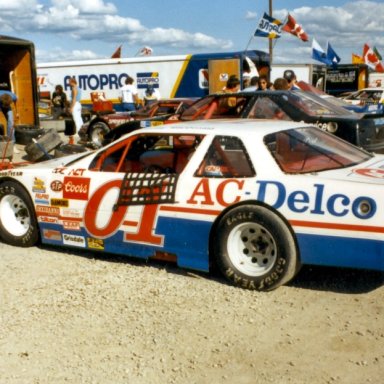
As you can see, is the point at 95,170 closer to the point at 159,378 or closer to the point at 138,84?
the point at 159,378

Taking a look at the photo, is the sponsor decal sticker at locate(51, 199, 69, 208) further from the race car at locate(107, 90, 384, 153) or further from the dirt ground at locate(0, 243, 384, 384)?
the race car at locate(107, 90, 384, 153)

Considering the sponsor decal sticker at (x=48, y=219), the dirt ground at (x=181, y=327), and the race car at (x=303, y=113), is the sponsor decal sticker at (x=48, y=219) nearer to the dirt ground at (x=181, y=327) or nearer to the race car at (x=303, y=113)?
the dirt ground at (x=181, y=327)

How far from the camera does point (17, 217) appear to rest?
6.01m

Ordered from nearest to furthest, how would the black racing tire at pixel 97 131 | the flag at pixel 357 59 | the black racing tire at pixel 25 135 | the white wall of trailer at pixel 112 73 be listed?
the black racing tire at pixel 25 135
the black racing tire at pixel 97 131
the white wall of trailer at pixel 112 73
the flag at pixel 357 59

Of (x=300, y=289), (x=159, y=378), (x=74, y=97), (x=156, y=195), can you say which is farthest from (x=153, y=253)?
(x=74, y=97)

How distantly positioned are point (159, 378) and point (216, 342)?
0.55m

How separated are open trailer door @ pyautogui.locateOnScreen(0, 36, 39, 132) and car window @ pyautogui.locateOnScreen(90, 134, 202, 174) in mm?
11016

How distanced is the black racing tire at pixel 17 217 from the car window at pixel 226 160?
197cm

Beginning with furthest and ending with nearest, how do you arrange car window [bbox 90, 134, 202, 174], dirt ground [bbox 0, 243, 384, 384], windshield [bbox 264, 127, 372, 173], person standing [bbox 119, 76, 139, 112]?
person standing [bbox 119, 76, 139, 112] → car window [bbox 90, 134, 202, 174] → windshield [bbox 264, 127, 372, 173] → dirt ground [bbox 0, 243, 384, 384]

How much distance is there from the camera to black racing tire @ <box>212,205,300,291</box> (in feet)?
14.1

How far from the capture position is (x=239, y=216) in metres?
4.45

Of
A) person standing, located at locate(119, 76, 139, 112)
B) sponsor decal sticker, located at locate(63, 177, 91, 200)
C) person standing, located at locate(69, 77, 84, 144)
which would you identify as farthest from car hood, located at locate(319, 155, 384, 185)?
person standing, located at locate(119, 76, 139, 112)

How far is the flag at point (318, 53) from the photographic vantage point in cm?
2321

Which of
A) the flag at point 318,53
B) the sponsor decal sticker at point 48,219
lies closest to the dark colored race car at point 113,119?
the sponsor decal sticker at point 48,219
